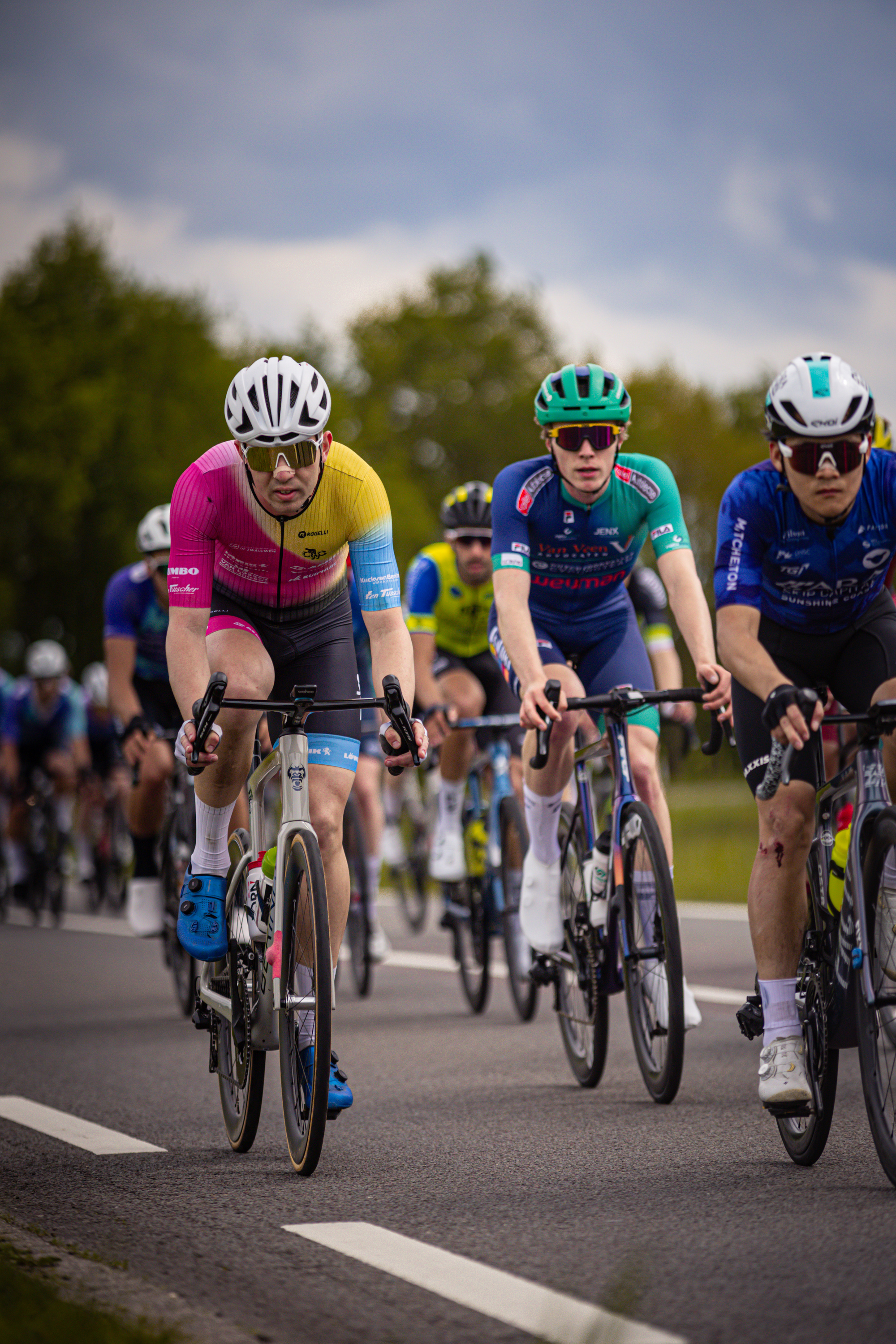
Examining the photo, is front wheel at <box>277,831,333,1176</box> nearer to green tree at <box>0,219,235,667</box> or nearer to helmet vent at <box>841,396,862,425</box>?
helmet vent at <box>841,396,862,425</box>

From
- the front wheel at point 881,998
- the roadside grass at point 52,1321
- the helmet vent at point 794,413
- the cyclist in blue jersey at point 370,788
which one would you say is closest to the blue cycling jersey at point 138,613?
the cyclist in blue jersey at point 370,788

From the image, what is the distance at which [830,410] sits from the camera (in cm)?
482

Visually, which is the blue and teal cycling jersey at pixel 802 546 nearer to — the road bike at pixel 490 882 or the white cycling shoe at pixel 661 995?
the white cycling shoe at pixel 661 995

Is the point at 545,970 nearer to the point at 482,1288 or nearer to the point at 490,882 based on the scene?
the point at 490,882

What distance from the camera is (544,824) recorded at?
687cm

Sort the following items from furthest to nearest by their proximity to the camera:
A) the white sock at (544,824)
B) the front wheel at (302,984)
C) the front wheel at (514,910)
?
the front wheel at (514,910), the white sock at (544,824), the front wheel at (302,984)

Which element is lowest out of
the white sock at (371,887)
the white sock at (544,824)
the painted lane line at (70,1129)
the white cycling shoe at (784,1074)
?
the painted lane line at (70,1129)

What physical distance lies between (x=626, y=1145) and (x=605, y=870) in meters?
1.32

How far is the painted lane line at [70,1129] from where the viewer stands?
542cm

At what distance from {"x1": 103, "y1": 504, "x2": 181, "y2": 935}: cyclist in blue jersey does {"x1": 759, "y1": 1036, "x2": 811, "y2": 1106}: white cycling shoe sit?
180 inches

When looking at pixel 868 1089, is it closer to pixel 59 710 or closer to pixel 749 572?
pixel 749 572

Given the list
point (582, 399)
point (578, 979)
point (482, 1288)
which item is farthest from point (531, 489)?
point (482, 1288)

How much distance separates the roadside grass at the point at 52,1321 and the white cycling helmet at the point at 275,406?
2589 mm

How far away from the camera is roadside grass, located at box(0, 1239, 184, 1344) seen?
3.17m
